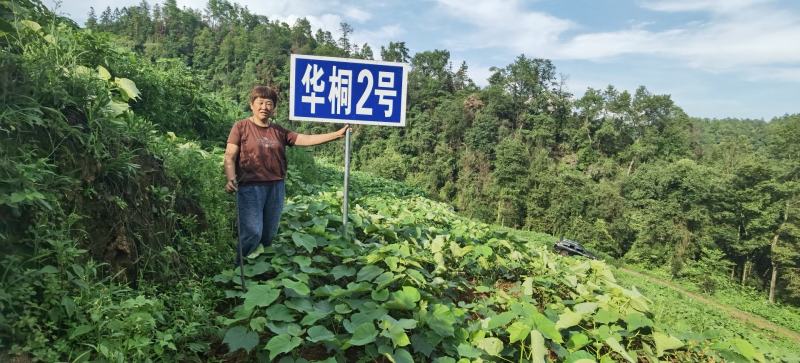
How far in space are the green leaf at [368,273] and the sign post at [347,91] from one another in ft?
2.50

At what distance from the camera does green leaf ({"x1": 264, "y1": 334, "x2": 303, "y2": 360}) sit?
213cm

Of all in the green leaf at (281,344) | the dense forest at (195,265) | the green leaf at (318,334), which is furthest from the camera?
the green leaf at (318,334)

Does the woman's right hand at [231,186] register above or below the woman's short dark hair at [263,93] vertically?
below

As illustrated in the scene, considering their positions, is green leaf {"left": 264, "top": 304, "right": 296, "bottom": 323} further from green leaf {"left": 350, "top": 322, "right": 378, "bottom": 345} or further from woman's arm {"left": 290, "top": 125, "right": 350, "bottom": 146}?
woman's arm {"left": 290, "top": 125, "right": 350, "bottom": 146}

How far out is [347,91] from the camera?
141 inches

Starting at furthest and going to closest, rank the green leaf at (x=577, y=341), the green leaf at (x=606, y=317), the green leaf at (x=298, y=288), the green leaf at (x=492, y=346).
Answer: the green leaf at (x=606, y=317) → the green leaf at (x=577, y=341) → the green leaf at (x=298, y=288) → the green leaf at (x=492, y=346)

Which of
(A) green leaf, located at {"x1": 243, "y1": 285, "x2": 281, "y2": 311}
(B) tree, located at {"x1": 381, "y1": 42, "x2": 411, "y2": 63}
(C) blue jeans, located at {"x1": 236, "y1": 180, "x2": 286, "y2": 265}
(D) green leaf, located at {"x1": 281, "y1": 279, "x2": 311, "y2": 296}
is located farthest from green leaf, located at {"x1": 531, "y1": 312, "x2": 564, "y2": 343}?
(B) tree, located at {"x1": 381, "y1": 42, "x2": 411, "y2": 63}

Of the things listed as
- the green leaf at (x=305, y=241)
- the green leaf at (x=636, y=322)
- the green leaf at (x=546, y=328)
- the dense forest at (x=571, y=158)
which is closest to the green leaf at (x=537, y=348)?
the green leaf at (x=546, y=328)

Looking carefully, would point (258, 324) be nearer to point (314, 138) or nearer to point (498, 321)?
point (498, 321)

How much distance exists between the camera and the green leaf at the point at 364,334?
2.27m

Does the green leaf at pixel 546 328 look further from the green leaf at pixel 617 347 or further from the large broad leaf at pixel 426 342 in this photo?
the large broad leaf at pixel 426 342

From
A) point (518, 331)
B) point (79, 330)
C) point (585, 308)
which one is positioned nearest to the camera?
point (79, 330)

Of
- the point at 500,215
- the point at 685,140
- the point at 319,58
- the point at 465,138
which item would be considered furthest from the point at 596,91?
the point at 319,58

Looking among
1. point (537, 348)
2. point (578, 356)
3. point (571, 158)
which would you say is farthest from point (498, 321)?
point (571, 158)
